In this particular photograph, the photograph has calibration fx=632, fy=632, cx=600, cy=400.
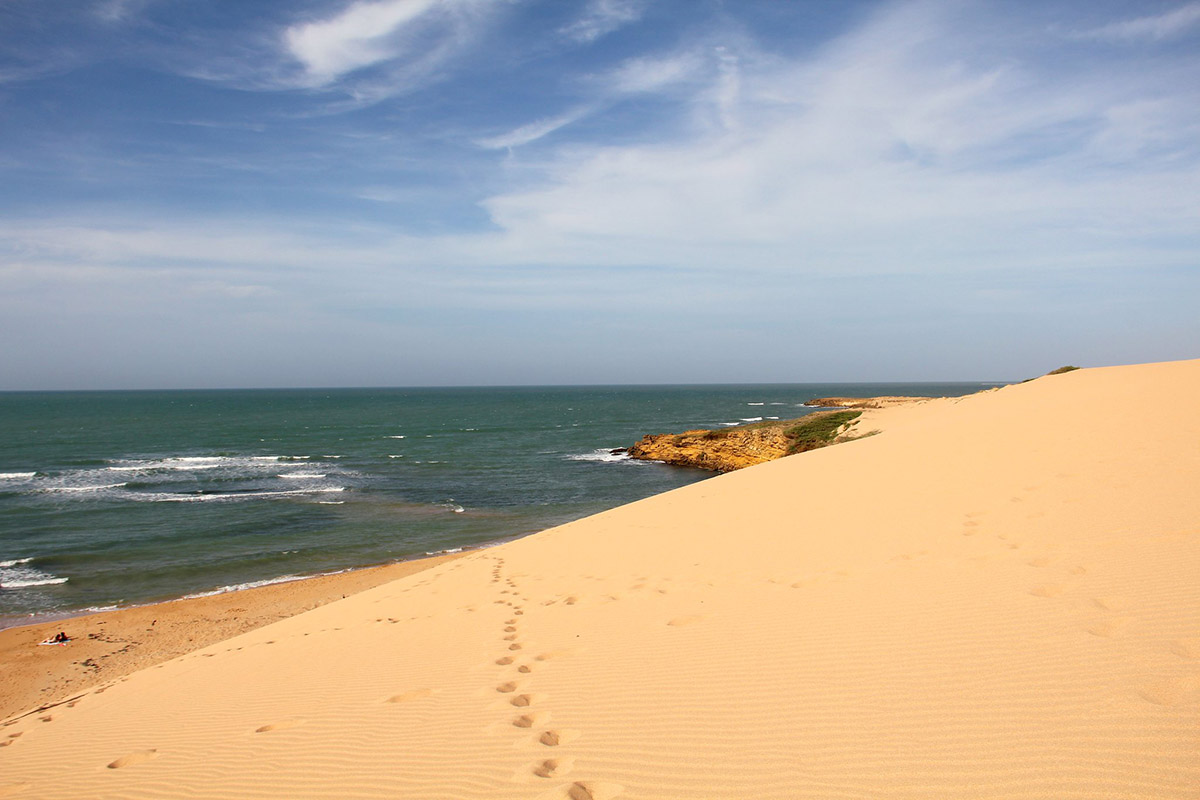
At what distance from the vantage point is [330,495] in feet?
84.7

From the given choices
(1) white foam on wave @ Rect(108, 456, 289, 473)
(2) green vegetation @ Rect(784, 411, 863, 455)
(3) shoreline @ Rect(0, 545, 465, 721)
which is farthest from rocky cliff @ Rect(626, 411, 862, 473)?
(1) white foam on wave @ Rect(108, 456, 289, 473)

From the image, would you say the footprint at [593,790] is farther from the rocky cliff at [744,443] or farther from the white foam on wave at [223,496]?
the rocky cliff at [744,443]

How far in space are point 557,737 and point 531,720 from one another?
0.32 metres

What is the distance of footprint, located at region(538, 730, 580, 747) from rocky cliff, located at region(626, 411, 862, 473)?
25711 mm

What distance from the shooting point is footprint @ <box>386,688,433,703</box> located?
4598 mm

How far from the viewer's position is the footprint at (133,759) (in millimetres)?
4525

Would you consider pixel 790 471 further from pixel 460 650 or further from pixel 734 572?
pixel 460 650

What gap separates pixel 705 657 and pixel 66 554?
1998 centimetres

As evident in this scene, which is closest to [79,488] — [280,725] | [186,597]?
[186,597]

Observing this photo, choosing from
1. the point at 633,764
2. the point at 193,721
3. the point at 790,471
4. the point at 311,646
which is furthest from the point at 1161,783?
the point at 790,471

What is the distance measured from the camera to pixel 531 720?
3824 millimetres

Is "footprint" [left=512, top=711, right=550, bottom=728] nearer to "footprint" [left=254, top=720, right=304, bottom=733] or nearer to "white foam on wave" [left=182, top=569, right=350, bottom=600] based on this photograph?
"footprint" [left=254, top=720, right=304, bottom=733]

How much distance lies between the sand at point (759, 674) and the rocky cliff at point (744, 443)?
21.0m

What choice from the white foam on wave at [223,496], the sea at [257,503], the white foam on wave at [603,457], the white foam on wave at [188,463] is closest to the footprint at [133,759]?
the sea at [257,503]
